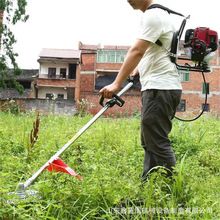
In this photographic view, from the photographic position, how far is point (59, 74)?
3238 centimetres

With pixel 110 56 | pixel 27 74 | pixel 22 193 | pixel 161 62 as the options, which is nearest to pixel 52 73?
pixel 27 74

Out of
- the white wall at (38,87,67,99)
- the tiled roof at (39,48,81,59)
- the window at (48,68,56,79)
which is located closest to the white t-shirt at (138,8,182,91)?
the tiled roof at (39,48,81,59)

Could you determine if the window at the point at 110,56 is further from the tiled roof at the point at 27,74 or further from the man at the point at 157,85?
the man at the point at 157,85

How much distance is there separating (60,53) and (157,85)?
31925 mm

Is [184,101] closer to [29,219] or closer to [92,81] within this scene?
[92,81]

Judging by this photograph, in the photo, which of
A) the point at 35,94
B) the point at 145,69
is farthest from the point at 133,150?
the point at 35,94

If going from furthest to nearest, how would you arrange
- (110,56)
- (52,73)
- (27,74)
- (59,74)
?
(27,74) → (52,73) → (59,74) → (110,56)

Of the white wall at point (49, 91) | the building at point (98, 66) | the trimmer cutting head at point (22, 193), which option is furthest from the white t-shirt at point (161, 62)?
the white wall at point (49, 91)

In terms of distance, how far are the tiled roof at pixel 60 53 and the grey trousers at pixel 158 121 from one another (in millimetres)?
29784

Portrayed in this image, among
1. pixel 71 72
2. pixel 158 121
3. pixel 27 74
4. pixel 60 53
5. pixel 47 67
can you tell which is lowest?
pixel 158 121

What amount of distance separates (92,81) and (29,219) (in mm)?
29591

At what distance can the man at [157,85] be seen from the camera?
237cm

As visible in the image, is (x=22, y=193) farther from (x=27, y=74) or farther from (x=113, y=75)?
(x=27, y=74)

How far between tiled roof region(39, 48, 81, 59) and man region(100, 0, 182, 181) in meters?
29.7
